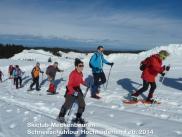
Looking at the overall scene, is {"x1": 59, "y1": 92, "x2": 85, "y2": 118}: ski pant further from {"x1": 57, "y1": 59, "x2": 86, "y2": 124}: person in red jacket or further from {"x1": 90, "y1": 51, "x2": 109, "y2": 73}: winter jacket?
{"x1": 90, "y1": 51, "x2": 109, "y2": 73}: winter jacket

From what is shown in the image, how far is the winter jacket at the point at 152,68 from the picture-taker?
11.9m

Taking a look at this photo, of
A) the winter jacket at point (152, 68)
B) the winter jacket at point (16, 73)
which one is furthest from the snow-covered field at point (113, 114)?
the winter jacket at point (16, 73)

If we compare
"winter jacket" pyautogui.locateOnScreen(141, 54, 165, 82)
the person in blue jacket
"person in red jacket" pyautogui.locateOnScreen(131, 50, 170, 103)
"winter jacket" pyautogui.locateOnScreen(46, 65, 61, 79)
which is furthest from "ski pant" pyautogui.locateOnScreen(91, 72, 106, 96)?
"winter jacket" pyautogui.locateOnScreen(46, 65, 61, 79)

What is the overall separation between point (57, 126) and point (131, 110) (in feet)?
9.46

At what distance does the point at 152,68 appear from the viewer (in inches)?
475

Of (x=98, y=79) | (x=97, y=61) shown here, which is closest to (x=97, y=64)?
(x=97, y=61)

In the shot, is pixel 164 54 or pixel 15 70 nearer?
pixel 164 54

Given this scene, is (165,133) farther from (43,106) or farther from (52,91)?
(52,91)

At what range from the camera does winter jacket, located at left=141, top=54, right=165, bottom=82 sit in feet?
39.0

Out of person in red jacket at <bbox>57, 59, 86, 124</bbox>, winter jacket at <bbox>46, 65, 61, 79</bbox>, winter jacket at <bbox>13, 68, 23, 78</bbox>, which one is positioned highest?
person in red jacket at <bbox>57, 59, 86, 124</bbox>

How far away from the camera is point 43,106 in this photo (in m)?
13.0

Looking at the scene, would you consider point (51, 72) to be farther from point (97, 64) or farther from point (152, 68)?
point (152, 68)

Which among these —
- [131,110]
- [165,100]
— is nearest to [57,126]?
[131,110]

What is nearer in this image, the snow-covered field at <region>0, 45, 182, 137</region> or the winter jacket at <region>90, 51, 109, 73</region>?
the snow-covered field at <region>0, 45, 182, 137</region>
